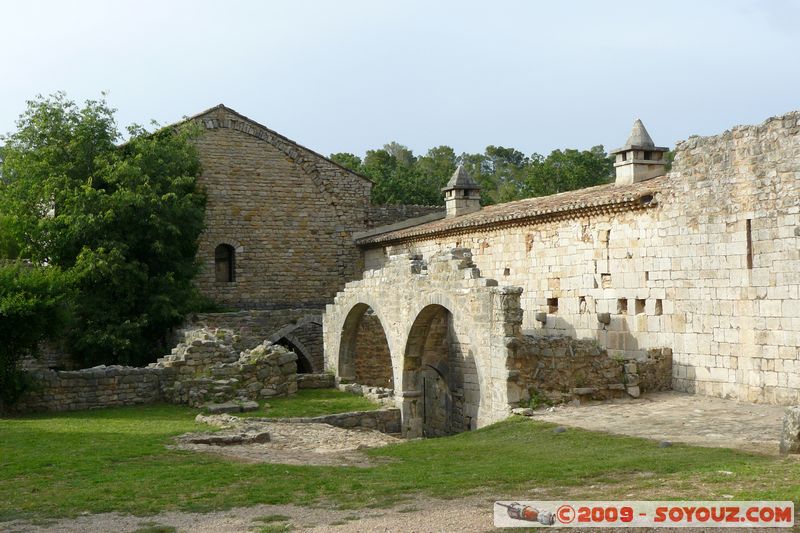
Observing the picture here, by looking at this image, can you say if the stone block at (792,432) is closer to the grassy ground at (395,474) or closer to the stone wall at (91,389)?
the grassy ground at (395,474)

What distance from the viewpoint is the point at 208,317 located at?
83.6 ft

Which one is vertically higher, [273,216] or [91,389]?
[273,216]

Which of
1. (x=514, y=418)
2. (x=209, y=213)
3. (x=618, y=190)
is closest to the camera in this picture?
(x=514, y=418)

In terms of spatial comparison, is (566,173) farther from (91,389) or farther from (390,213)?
(91,389)

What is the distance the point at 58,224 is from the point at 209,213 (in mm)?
6475

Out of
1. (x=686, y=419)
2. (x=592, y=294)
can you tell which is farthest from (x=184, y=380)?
(x=686, y=419)

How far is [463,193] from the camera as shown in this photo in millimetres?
27453

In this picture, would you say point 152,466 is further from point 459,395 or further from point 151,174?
point 151,174

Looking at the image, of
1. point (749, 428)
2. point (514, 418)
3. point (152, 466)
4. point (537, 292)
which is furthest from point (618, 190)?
point (152, 466)

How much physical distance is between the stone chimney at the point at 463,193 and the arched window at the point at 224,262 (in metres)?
7.37

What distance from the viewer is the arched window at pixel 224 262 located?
96.2 ft

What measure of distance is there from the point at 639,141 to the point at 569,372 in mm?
6935

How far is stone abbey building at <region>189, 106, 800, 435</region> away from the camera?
14.5m

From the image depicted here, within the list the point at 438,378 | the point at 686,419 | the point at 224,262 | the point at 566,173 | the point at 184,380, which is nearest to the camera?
the point at 686,419
